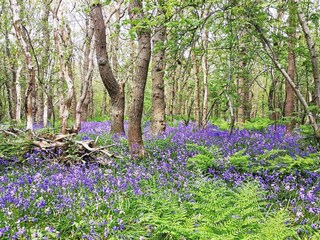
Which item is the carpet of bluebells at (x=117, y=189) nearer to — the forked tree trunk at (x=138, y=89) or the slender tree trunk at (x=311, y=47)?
the forked tree trunk at (x=138, y=89)

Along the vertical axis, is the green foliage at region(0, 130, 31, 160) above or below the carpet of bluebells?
above

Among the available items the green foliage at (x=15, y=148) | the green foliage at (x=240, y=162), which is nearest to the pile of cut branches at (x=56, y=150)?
the green foliage at (x=15, y=148)

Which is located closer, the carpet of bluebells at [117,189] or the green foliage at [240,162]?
the carpet of bluebells at [117,189]

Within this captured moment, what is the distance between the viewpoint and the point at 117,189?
4.22m

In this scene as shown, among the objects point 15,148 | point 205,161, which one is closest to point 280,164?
A: point 205,161

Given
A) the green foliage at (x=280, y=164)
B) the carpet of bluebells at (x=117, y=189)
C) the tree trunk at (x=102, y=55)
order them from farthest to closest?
the tree trunk at (x=102, y=55) → the green foliage at (x=280, y=164) → the carpet of bluebells at (x=117, y=189)

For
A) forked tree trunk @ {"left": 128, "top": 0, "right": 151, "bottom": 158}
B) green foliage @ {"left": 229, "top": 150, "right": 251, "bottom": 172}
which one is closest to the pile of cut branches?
forked tree trunk @ {"left": 128, "top": 0, "right": 151, "bottom": 158}

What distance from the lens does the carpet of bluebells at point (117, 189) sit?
10.5 feet

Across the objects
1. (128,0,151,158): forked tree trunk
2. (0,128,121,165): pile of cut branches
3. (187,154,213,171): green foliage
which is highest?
(128,0,151,158): forked tree trunk

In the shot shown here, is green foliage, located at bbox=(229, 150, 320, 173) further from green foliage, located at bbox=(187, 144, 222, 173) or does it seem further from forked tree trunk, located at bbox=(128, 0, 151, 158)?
forked tree trunk, located at bbox=(128, 0, 151, 158)

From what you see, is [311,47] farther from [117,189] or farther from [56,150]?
[56,150]

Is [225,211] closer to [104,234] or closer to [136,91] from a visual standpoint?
[104,234]

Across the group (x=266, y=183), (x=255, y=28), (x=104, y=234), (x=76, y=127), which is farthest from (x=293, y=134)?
(x=104, y=234)

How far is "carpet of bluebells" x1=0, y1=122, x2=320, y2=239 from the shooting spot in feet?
10.5
